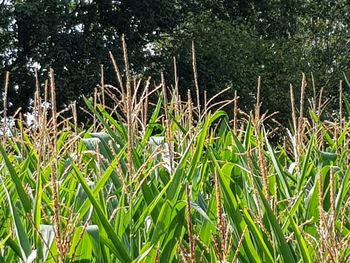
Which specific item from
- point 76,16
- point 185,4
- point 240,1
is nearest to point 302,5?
point 240,1

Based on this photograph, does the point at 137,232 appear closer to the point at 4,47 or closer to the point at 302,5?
the point at 4,47

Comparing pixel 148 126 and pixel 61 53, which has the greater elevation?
pixel 148 126

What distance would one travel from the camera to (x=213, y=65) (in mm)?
18469

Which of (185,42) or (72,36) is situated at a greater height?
(72,36)

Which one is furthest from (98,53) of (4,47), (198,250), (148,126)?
(198,250)

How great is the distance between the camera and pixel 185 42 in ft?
61.4

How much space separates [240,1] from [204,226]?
19763mm

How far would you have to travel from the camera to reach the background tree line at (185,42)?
16.4 metres

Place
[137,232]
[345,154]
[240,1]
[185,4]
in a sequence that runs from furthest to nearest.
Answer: [240,1] → [185,4] → [345,154] → [137,232]

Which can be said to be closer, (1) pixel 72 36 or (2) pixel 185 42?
(1) pixel 72 36

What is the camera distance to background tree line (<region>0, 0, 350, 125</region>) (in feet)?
53.7

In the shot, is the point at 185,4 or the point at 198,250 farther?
the point at 185,4

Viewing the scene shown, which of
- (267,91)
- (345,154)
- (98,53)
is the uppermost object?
(345,154)

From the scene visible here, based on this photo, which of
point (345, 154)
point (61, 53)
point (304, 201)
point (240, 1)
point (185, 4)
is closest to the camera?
point (304, 201)
